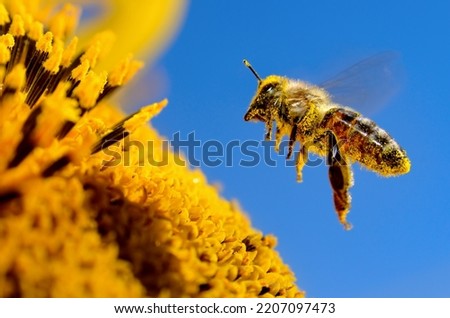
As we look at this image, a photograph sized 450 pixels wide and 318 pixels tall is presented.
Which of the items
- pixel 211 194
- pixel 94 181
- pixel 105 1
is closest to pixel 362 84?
pixel 211 194

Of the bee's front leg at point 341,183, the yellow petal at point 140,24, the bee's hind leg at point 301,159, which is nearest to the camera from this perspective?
the bee's front leg at point 341,183

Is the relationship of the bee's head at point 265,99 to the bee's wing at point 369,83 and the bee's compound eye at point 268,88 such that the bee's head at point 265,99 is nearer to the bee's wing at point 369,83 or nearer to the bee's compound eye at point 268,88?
the bee's compound eye at point 268,88

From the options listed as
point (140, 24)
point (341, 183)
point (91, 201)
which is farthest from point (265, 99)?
point (140, 24)

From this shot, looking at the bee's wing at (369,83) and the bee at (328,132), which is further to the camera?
the bee's wing at (369,83)

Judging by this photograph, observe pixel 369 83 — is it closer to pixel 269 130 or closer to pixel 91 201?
pixel 269 130

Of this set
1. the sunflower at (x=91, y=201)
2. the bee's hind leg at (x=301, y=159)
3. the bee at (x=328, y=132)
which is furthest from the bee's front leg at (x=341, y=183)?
the sunflower at (x=91, y=201)

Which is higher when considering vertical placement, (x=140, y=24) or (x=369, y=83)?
(x=140, y=24)

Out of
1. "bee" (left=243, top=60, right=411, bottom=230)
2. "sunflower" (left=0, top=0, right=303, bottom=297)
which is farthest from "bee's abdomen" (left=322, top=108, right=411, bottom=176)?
"sunflower" (left=0, top=0, right=303, bottom=297)
